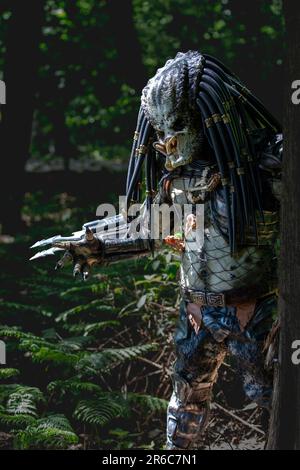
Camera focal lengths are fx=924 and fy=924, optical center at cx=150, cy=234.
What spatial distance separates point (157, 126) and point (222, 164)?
15.7 inches

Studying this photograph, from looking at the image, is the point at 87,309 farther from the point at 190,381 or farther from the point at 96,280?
the point at 190,381

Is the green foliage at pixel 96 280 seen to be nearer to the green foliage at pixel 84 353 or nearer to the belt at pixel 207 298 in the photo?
the green foliage at pixel 84 353

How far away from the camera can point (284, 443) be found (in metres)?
3.99

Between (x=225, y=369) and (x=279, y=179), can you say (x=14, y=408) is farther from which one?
(x=279, y=179)

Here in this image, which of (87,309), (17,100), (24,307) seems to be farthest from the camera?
(17,100)

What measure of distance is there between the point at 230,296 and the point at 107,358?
2084 mm

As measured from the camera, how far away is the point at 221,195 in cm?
432

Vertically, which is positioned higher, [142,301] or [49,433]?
[142,301]

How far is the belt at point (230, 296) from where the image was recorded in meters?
4.32

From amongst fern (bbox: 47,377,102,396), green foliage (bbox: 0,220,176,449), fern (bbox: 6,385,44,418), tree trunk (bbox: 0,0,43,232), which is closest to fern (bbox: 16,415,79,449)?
green foliage (bbox: 0,220,176,449)

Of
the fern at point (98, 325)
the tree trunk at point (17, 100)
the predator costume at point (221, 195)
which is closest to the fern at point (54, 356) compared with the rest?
the fern at point (98, 325)

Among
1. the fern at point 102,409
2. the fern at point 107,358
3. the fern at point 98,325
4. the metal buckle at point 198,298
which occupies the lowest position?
the fern at point 102,409

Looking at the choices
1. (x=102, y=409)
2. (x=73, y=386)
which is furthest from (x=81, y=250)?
(x=73, y=386)
